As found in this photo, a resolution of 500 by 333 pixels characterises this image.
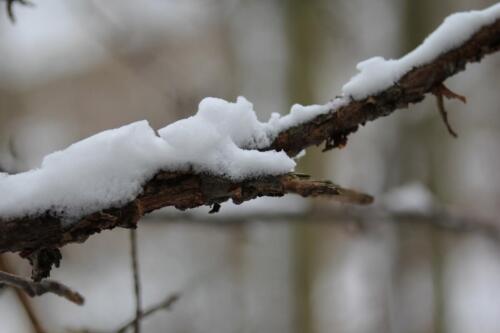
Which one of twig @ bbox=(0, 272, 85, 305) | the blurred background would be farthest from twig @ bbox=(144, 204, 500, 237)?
twig @ bbox=(0, 272, 85, 305)

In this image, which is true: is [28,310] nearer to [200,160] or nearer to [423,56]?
[200,160]

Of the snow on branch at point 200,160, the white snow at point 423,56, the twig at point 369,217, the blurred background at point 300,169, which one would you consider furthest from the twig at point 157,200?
the blurred background at point 300,169

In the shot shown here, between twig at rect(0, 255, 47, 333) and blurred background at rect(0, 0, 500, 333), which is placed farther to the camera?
blurred background at rect(0, 0, 500, 333)

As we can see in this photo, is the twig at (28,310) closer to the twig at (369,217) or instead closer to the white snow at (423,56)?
the white snow at (423,56)

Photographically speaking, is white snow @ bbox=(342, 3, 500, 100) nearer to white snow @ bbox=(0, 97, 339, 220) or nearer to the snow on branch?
the snow on branch

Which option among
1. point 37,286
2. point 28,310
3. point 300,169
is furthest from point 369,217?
point 300,169

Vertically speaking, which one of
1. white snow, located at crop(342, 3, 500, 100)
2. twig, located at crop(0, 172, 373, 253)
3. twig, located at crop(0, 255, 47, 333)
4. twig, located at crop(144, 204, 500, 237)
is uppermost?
twig, located at crop(144, 204, 500, 237)
